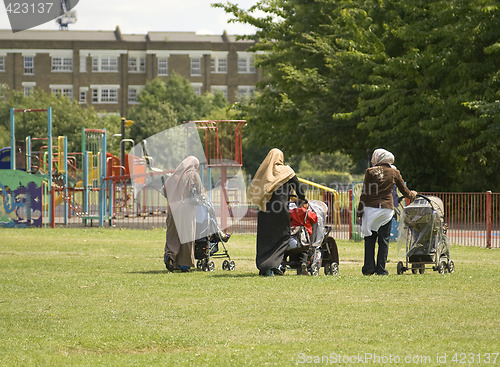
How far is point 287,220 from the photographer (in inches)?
525

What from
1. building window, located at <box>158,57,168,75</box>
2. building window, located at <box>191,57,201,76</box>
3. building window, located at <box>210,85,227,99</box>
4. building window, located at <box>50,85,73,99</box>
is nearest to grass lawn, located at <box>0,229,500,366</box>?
building window, located at <box>50,85,73,99</box>

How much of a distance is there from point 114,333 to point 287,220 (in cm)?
508

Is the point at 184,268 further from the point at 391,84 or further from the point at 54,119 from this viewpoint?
the point at 54,119

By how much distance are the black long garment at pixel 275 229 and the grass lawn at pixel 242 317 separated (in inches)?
13.6

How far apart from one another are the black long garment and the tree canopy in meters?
17.1

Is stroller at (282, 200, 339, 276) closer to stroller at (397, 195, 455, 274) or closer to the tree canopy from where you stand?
stroller at (397, 195, 455, 274)

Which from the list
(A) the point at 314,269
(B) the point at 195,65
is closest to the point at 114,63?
(B) the point at 195,65

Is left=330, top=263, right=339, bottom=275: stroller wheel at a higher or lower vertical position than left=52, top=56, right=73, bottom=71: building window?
lower

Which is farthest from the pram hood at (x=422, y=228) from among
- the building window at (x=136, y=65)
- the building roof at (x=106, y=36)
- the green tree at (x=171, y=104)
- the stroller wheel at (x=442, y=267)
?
the building window at (x=136, y=65)

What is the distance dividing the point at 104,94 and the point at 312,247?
7531cm

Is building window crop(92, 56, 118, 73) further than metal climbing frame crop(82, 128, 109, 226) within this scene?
Yes

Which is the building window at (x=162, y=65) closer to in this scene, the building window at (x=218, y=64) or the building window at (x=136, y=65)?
the building window at (x=136, y=65)

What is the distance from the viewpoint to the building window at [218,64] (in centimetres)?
8975

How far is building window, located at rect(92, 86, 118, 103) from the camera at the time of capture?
8638cm
